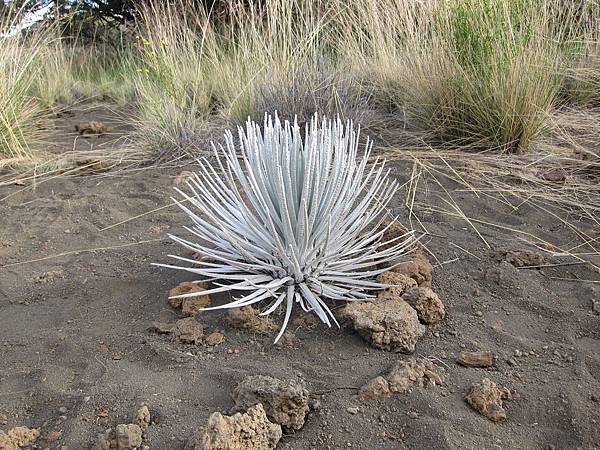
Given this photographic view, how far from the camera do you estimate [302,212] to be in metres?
1.66

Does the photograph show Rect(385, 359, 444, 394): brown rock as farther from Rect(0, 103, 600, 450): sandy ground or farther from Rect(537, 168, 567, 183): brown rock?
Rect(537, 168, 567, 183): brown rock

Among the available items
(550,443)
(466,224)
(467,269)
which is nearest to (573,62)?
(466,224)

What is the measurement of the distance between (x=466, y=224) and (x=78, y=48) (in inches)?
339

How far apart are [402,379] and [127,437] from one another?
62cm

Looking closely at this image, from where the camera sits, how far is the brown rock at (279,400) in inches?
50.9

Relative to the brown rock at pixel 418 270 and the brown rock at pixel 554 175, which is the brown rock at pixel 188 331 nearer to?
the brown rock at pixel 418 270

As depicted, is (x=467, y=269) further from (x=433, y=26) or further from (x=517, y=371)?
(x=433, y=26)

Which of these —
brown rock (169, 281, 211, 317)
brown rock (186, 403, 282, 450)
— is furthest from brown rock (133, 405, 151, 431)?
brown rock (169, 281, 211, 317)

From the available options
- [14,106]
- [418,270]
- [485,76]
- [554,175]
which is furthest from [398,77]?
[14,106]

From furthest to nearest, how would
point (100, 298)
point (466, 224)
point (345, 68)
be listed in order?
point (345, 68) → point (466, 224) → point (100, 298)

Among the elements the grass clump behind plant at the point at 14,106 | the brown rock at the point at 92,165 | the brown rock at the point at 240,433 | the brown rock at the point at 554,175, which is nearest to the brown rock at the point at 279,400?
the brown rock at the point at 240,433

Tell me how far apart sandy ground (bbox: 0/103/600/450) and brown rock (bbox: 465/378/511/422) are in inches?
0.6

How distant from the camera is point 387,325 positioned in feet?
5.12

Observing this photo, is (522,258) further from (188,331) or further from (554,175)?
(188,331)
